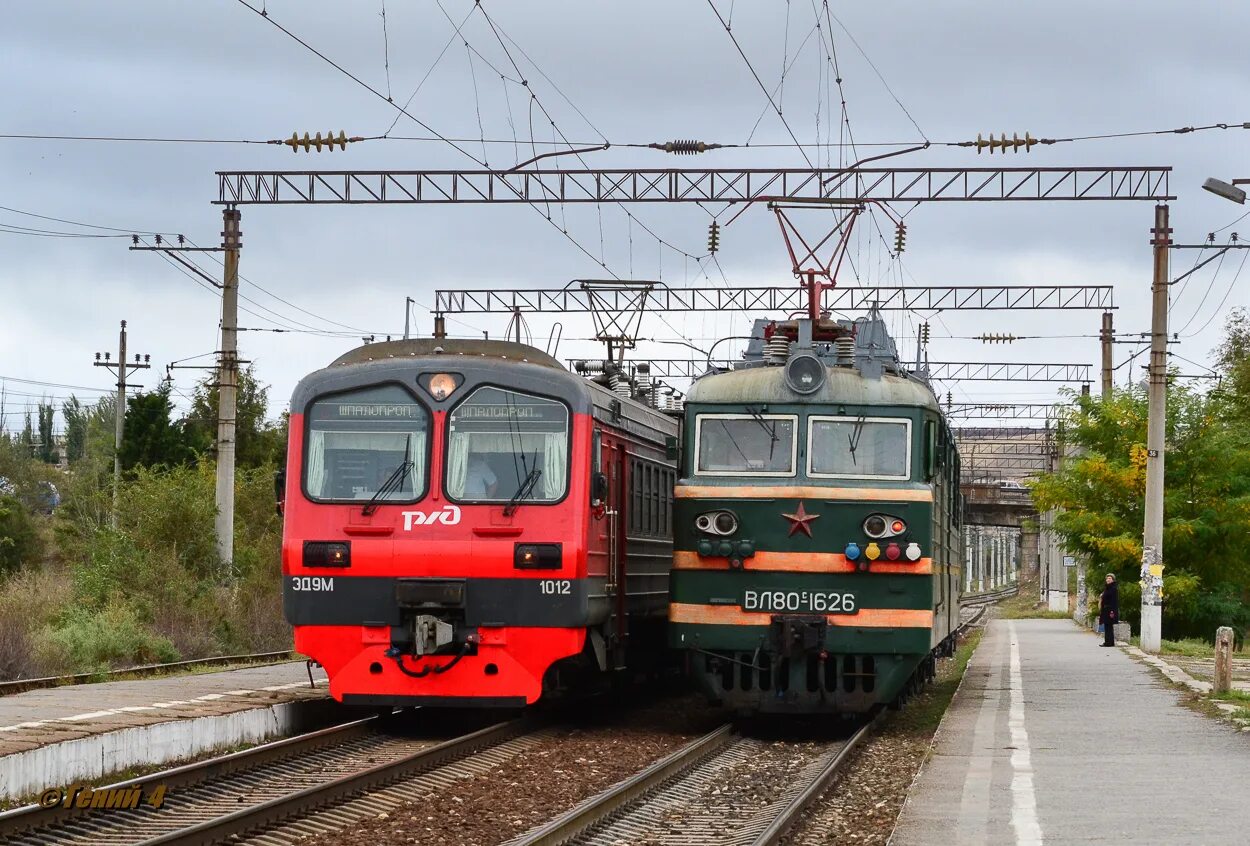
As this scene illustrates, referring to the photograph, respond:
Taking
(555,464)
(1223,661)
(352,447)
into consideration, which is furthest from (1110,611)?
(352,447)

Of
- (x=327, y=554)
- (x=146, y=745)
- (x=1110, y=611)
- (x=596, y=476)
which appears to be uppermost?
(x=596, y=476)

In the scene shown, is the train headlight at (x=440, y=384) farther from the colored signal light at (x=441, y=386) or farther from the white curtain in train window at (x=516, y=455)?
the white curtain in train window at (x=516, y=455)

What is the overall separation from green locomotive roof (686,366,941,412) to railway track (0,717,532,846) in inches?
142

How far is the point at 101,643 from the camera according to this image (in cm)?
2216

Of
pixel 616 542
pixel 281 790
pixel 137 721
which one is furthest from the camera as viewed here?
pixel 616 542

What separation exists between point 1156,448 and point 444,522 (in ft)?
60.6

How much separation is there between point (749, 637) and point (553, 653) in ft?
6.30

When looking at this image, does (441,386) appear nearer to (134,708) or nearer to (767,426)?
(767,426)

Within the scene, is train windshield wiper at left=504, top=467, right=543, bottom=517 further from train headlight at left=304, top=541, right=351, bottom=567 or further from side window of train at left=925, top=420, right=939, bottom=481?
side window of train at left=925, top=420, right=939, bottom=481

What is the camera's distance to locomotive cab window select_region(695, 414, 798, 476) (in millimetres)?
15688

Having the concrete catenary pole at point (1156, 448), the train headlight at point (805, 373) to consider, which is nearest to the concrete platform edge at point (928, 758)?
the train headlight at point (805, 373)

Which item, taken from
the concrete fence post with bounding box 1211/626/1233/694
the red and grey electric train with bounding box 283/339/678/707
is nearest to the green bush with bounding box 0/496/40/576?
the red and grey electric train with bounding box 283/339/678/707

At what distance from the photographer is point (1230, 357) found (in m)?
64.4

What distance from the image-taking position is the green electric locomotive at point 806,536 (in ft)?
49.4
